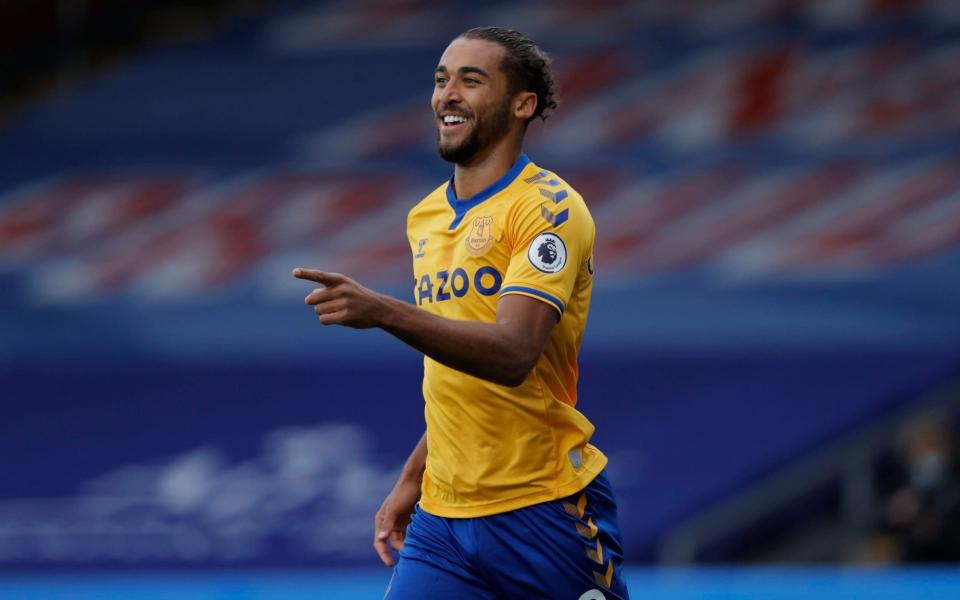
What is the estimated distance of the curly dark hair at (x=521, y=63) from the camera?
140 inches

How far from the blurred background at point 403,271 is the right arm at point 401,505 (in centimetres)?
535

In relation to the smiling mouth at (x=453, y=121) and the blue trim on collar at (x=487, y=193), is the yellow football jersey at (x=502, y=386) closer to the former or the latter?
the blue trim on collar at (x=487, y=193)

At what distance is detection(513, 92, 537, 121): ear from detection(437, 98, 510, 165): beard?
3 centimetres

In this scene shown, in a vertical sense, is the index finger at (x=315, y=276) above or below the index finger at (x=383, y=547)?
above

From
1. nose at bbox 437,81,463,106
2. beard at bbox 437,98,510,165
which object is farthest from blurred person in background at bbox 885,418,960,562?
nose at bbox 437,81,463,106

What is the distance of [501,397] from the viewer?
11.5ft

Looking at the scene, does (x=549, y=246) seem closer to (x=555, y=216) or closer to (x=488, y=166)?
(x=555, y=216)

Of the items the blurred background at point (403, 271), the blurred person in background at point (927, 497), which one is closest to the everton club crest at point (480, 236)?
the blurred background at point (403, 271)

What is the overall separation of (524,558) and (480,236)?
0.77m

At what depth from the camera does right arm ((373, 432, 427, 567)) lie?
391cm

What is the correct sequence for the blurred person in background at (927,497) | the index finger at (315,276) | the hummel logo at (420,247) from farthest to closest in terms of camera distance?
1. the blurred person in background at (927,497)
2. the hummel logo at (420,247)
3. the index finger at (315,276)

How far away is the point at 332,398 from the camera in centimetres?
1020

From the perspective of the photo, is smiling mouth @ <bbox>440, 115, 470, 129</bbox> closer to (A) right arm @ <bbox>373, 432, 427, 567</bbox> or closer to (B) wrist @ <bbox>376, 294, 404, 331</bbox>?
(B) wrist @ <bbox>376, 294, 404, 331</bbox>

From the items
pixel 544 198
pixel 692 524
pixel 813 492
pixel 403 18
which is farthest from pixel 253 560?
pixel 544 198
